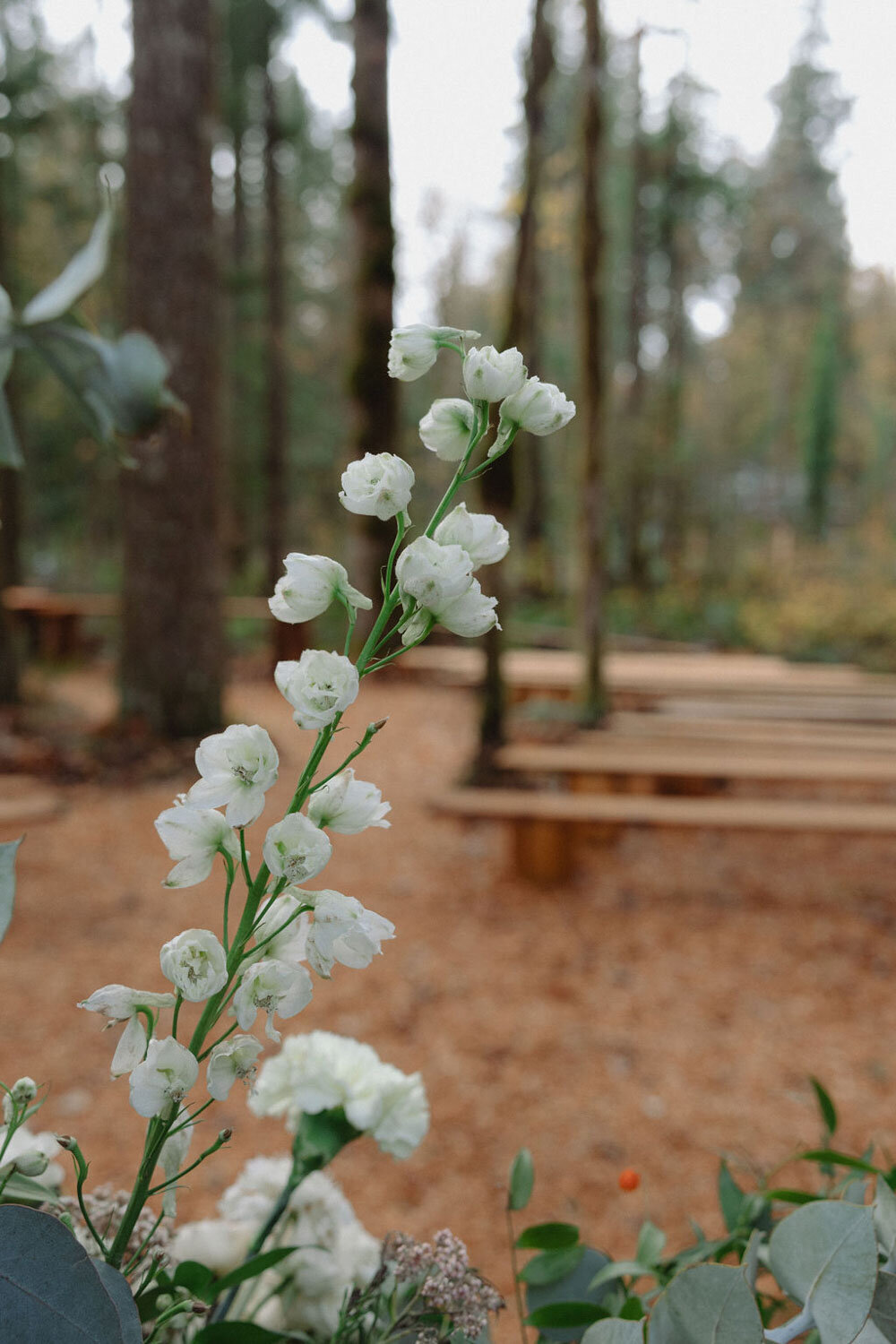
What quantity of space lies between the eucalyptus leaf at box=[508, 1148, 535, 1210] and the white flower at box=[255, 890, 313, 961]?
1.02ft

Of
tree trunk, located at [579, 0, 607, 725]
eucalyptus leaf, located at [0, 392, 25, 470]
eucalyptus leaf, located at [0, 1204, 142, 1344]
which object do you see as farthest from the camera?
tree trunk, located at [579, 0, 607, 725]

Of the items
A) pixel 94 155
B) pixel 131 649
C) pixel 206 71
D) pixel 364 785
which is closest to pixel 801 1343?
pixel 364 785

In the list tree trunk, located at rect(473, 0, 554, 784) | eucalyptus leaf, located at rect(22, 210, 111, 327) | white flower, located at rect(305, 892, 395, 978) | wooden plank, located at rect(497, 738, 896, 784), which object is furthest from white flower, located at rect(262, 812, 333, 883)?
tree trunk, located at rect(473, 0, 554, 784)

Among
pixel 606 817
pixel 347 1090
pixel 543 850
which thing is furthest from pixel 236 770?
pixel 543 850

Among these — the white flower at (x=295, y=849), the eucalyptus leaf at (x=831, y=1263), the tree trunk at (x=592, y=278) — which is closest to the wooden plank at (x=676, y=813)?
the tree trunk at (x=592, y=278)

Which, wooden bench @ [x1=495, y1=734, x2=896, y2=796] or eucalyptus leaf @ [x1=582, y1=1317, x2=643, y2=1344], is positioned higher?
eucalyptus leaf @ [x1=582, y1=1317, x2=643, y2=1344]

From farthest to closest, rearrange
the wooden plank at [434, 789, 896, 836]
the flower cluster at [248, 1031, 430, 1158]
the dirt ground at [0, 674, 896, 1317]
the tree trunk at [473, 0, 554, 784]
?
the tree trunk at [473, 0, 554, 784]
the wooden plank at [434, 789, 896, 836]
the dirt ground at [0, 674, 896, 1317]
the flower cluster at [248, 1031, 430, 1158]

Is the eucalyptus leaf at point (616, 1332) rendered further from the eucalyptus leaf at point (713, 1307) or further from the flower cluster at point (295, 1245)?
the flower cluster at point (295, 1245)

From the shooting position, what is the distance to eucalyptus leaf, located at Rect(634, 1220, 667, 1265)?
2.23 feet

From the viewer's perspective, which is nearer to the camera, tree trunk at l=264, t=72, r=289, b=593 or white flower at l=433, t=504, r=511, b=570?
white flower at l=433, t=504, r=511, b=570

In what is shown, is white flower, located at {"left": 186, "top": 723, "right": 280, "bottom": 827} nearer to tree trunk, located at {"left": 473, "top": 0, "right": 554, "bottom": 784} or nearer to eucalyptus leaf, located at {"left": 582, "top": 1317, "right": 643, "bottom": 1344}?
eucalyptus leaf, located at {"left": 582, "top": 1317, "right": 643, "bottom": 1344}

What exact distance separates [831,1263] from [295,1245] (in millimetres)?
330

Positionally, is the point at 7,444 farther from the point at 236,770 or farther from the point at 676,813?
the point at 676,813

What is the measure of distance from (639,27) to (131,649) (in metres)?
4.38
